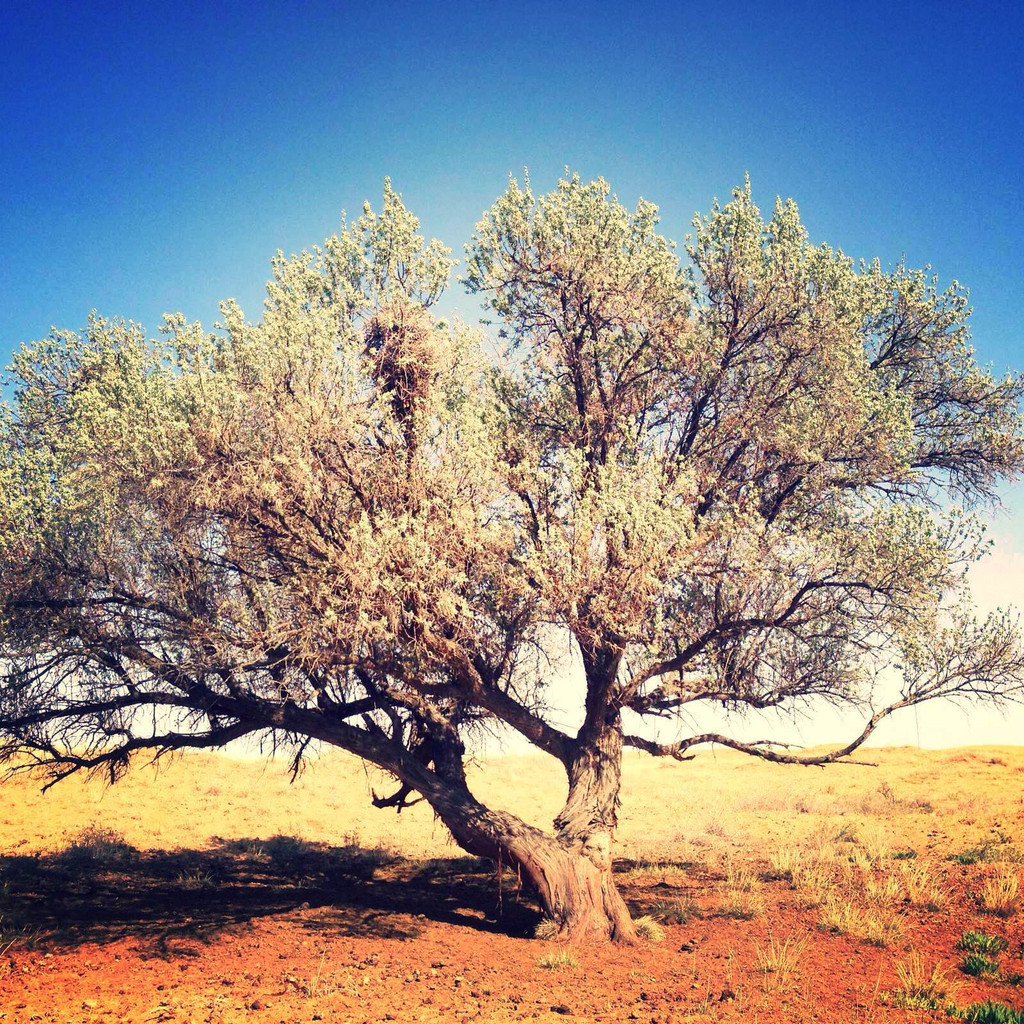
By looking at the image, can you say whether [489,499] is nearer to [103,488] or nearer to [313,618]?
[313,618]

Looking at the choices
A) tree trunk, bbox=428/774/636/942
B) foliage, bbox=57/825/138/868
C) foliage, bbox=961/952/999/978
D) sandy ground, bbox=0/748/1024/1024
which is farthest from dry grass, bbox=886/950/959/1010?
foliage, bbox=57/825/138/868

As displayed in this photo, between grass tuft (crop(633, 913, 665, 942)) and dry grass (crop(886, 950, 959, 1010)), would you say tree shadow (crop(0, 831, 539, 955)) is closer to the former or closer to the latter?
grass tuft (crop(633, 913, 665, 942))

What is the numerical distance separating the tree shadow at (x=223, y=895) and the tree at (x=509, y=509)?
2.08m

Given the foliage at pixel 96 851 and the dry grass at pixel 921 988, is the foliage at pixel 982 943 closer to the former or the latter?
the dry grass at pixel 921 988

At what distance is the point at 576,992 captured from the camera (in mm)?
8664

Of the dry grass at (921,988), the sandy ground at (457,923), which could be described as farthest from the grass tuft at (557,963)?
the dry grass at (921,988)

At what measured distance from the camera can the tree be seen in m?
10.2

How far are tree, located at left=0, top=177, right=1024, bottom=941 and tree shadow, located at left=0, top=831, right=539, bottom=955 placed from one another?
2075 mm

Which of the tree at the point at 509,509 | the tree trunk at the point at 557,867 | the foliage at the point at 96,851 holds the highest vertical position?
the tree at the point at 509,509

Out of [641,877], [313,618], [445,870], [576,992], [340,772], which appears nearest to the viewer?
[576,992]

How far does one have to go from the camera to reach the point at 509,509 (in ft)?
37.3

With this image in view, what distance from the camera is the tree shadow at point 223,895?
420 inches

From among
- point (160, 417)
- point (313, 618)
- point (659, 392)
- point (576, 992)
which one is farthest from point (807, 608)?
point (160, 417)

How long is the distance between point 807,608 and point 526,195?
8508 millimetres
